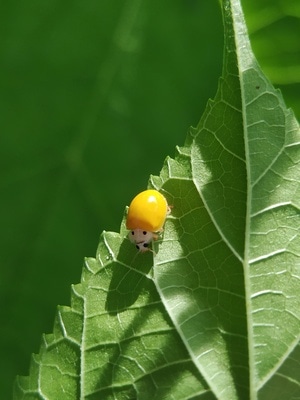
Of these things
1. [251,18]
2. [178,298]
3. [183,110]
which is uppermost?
[251,18]

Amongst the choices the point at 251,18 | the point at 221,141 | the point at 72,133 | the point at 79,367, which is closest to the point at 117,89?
the point at 72,133

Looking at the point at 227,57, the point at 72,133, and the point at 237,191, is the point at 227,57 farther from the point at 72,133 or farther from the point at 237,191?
the point at 72,133

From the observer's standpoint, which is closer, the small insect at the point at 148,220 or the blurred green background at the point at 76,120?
the small insect at the point at 148,220

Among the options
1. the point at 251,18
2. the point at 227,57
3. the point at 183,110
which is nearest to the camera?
the point at 227,57

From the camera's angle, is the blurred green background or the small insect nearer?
the small insect

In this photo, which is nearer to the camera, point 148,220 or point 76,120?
point 148,220
